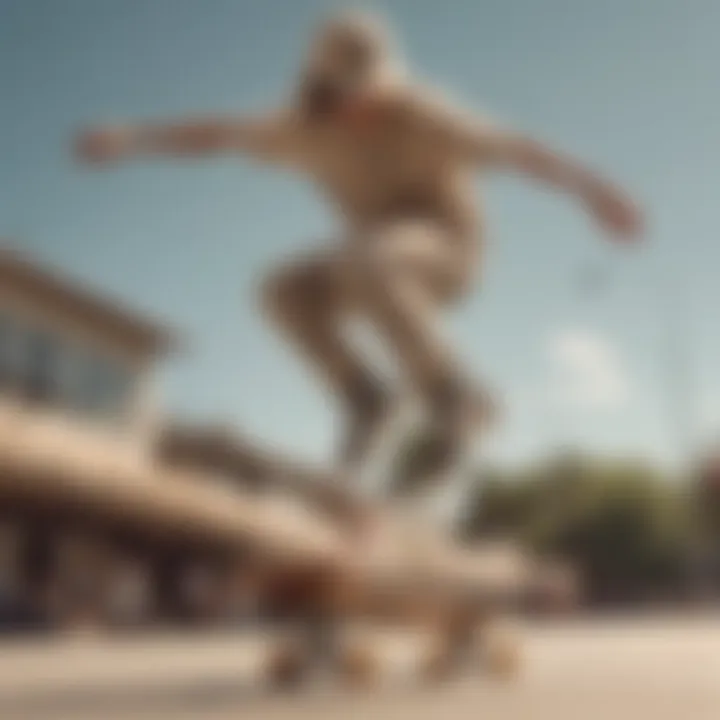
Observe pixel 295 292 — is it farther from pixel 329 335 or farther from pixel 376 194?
pixel 376 194

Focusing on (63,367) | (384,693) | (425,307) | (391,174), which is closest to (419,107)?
(391,174)

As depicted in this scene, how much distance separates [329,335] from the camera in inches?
70.5

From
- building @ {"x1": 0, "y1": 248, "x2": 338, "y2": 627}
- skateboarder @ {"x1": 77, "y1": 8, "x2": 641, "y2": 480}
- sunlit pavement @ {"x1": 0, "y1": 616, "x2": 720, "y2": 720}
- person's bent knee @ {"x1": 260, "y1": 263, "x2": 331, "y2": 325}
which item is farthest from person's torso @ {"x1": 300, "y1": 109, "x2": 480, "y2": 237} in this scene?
sunlit pavement @ {"x1": 0, "y1": 616, "x2": 720, "y2": 720}

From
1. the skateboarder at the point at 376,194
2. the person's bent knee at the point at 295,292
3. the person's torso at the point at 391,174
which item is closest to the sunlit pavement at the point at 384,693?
the skateboarder at the point at 376,194

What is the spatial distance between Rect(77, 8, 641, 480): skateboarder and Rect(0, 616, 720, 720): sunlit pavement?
44 cm

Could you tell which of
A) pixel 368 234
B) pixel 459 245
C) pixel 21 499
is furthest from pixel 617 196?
pixel 21 499

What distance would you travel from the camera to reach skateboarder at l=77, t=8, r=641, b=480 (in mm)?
1732

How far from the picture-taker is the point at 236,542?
1.37 meters

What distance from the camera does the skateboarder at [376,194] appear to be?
5.68 feet

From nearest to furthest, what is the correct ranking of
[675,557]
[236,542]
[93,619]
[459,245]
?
[236,542] → [459,245] → [675,557] → [93,619]

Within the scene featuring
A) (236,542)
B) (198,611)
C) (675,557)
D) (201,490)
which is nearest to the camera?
(201,490)

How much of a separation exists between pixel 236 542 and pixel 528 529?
31.0 inches

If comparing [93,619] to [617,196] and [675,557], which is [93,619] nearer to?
[675,557]

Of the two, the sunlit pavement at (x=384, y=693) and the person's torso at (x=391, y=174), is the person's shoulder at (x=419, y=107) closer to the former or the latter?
the person's torso at (x=391, y=174)
